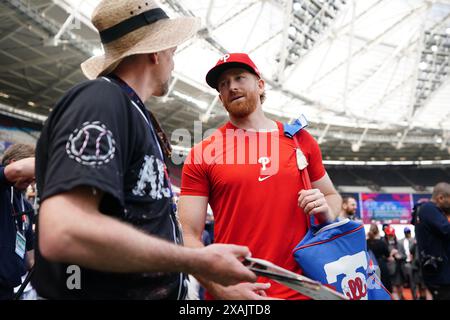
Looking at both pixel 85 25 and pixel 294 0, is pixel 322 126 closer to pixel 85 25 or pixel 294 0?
pixel 294 0

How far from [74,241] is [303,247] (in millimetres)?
1163

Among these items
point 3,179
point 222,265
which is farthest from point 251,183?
point 3,179

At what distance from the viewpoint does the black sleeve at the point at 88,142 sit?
1052mm

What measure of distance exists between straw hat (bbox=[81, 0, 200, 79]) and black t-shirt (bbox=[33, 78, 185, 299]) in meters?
0.23

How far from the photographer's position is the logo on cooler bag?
1800mm

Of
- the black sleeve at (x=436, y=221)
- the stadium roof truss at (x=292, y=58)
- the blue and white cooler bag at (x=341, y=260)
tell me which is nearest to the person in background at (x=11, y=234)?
the blue and white cooler bag at (x=341, y=260)

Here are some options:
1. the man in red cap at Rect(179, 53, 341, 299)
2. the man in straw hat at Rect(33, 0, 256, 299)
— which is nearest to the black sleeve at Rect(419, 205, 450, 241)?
the man in red cap at Rect(179, 53, 341, 299)

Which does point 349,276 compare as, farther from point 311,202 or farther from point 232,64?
point 232,64

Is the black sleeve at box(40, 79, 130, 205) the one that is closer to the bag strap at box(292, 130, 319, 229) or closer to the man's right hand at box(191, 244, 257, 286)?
the man's right hand at box(191, 244, 257, 286)

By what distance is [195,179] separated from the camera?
2.25 metres

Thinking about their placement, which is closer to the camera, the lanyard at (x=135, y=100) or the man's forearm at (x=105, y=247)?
the man's forearm at (x=105, y=247)

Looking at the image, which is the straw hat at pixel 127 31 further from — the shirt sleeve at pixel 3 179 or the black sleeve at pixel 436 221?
the black sleeve at pixel 436 221

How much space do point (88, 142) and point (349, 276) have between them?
131cm
